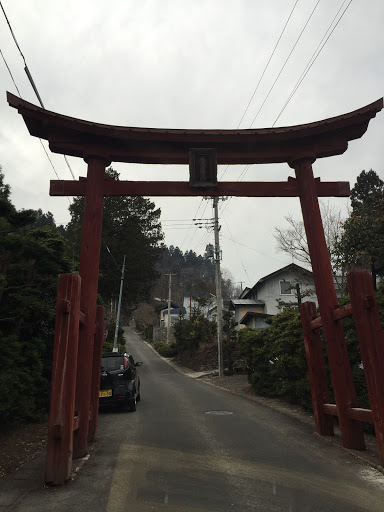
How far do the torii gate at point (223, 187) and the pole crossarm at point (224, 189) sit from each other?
0.07 feet

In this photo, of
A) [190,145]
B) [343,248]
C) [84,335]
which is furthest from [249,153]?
[343,248]

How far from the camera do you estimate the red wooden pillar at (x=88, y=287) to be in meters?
6.31

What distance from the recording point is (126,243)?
33.7 meters

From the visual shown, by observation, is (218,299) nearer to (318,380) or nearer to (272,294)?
(272,294)

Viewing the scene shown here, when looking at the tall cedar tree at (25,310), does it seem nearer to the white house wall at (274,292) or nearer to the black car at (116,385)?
the black car at (116,385)

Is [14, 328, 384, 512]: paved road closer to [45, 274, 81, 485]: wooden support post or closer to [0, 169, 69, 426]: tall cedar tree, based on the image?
[45, 274, 81, 485]: wooden support post

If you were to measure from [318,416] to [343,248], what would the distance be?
1225 centimetres

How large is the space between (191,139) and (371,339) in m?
4.82

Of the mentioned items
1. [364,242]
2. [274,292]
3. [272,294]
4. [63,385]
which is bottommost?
[63,385]

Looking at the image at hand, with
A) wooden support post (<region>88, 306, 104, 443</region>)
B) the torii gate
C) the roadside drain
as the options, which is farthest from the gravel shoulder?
the roadside drain

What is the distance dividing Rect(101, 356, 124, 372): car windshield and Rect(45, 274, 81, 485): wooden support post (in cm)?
629

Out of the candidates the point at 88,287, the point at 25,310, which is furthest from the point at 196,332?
the point at 88,287

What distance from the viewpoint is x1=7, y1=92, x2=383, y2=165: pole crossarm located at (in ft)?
23.5

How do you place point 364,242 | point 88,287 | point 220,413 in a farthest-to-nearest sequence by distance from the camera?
1. point 364,242
2. point 220,413
3. point 88,287
